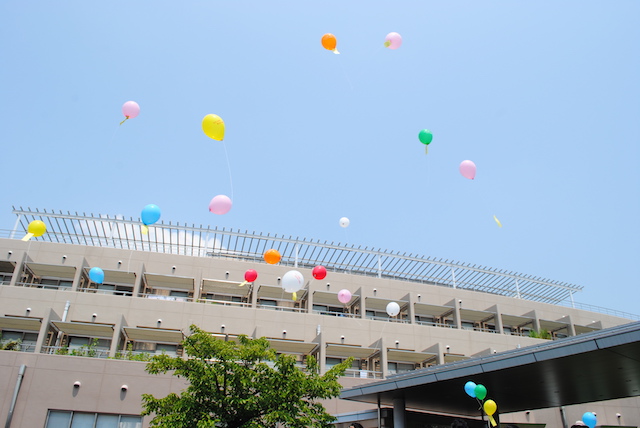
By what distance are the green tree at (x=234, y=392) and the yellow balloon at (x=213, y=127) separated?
4.88 m

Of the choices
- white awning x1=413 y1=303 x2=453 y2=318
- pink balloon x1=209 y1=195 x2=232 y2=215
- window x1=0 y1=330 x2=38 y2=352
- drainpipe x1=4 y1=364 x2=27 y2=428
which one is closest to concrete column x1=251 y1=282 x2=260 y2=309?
white awning x1=413 y1=303 x2=453 y2=318

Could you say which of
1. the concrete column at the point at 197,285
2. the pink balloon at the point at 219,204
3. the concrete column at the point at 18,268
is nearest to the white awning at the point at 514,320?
the concrete column at the point at 197,285

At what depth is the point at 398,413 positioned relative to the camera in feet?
39.8

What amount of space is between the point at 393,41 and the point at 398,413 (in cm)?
923

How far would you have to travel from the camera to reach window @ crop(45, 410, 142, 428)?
1831 cm

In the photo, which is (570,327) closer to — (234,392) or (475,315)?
(475,315)

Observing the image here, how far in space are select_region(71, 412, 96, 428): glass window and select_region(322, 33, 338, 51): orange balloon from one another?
49.7ft

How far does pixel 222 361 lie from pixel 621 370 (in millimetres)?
8494

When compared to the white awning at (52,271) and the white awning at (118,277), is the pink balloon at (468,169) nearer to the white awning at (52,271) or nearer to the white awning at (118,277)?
the white awning at (118,277)

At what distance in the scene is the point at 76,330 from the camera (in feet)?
77.6

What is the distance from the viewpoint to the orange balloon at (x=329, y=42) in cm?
1312

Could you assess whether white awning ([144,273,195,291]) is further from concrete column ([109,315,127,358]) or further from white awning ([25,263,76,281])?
concrete column ([109,315,127,358])

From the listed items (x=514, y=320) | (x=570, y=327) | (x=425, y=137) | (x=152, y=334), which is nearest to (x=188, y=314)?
(x=152, y=334)

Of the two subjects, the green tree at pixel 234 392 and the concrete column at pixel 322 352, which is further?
the concrete column at pixel 322 352
